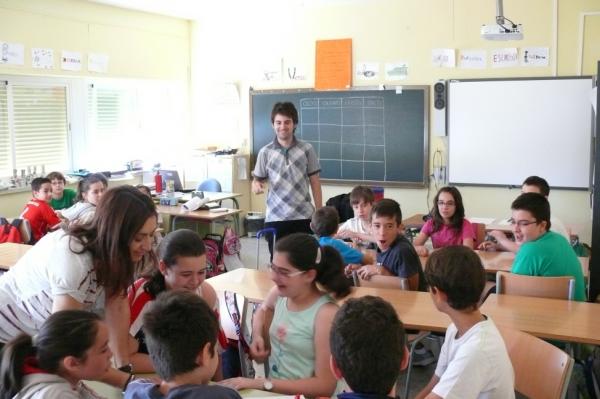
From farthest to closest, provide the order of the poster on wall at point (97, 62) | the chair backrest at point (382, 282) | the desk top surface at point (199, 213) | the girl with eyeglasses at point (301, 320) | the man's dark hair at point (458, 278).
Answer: the poster on wall at point (97, 62)
the desk top surface at point (199, 213)
the chair backrest at point (382, 282)
the girl with eyeglasses at point (301, 320)
the man's dark hair at point (458, 278)

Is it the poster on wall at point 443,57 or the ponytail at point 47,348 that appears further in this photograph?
the poster on wall at point 443,57

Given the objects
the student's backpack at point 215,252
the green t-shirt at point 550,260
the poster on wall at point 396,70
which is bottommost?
the student's backpack at point 215,252

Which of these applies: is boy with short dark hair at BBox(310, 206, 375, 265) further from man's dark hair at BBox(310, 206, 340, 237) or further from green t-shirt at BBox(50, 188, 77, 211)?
green t-shirt at BBox(50, 188, 77, 211)

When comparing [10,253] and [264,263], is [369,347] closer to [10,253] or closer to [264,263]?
[10,253]

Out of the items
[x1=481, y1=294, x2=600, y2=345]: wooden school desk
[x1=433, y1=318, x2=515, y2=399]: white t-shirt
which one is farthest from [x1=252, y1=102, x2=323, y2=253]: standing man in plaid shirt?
Answer: [x1=433, y1=318, x2=515, y2=399]: white t-shirt

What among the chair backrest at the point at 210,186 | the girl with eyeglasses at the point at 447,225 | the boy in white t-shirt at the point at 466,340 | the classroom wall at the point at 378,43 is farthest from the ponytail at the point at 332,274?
the chair backrest at the point at 210,186

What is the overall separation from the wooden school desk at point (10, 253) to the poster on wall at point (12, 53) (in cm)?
233

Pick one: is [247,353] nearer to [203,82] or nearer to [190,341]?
[190,341]

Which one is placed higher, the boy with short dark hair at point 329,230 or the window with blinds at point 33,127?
the window with blinds at point 33,127

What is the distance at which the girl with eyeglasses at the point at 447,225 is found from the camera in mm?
4383

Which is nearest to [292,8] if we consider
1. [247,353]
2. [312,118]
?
[312,118]

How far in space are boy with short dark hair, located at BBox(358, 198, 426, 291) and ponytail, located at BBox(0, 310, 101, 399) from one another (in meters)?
1.96

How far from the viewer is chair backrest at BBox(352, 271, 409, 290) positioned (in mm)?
3322

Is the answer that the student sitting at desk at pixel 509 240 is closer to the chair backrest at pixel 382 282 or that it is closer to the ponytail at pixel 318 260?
the chair backrest at pixel 382 282
